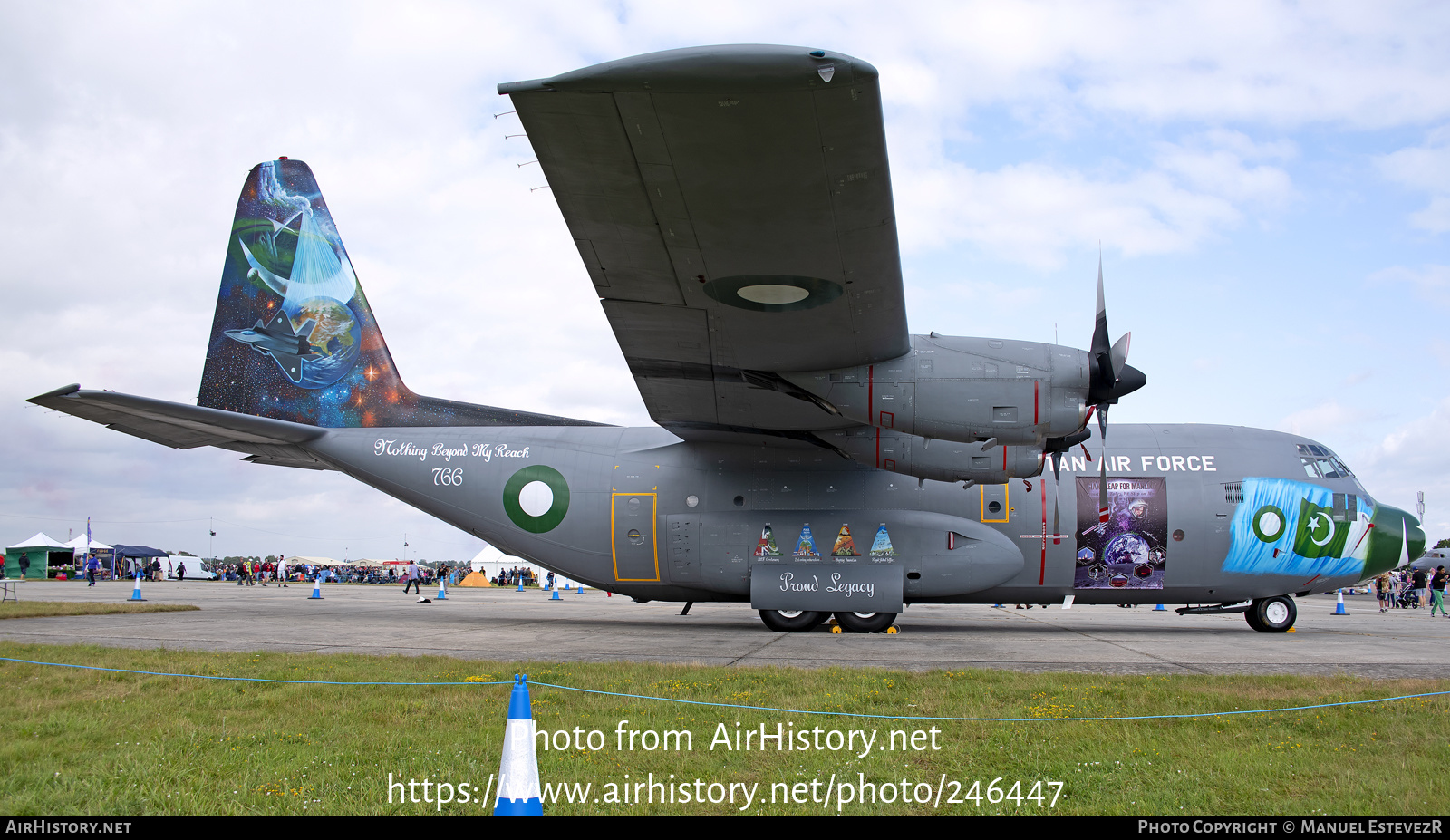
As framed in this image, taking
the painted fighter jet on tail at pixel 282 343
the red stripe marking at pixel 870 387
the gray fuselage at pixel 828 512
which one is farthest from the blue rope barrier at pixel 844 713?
the painted fighter jet on tail at pixel 282 343

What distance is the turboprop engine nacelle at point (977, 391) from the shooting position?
37.9 ft

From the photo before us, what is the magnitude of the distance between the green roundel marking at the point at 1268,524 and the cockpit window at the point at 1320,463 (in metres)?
1.00

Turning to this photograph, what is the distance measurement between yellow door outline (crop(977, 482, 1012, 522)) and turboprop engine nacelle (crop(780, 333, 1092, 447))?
335 cm

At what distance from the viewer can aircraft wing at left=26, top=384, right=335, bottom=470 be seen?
558 inches

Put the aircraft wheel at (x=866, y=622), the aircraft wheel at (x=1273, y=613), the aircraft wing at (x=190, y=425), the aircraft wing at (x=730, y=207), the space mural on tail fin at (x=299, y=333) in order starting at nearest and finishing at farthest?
the aircraft wing at (x=730, y=207), the aircraft wing at (x=190, y=425), the aircraft wheel at (x=866, y=622), the aircraft wheel at (x=1273, y=613), the space mural on tail fin at (x=299, y=333)

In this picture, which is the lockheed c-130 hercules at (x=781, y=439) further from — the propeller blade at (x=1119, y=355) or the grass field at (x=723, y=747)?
the grass field at (x=723, y=747)

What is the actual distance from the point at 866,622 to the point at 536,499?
249 inches

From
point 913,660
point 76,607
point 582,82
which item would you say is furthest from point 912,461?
point 76,607

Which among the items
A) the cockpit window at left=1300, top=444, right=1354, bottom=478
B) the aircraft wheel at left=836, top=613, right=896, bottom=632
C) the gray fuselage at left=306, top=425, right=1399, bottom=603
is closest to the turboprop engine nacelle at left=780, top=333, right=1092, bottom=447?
the gray fuselage at left=306, top=425, right=1399, bottom=603

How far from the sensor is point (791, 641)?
13.3 m

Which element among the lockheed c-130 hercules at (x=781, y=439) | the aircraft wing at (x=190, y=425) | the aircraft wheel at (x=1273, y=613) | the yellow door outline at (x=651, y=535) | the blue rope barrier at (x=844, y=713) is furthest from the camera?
the yellow door outline at (x=651, y=535)

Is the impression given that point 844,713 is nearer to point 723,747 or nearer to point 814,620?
point 723,747
